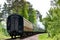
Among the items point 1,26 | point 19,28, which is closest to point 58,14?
point 19,28

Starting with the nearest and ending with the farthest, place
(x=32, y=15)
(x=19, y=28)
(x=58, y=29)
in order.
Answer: (x=58, y=29)
(x=19, y=28)
(x=32, y=15)

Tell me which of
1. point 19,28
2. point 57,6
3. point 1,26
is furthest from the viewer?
point 1,26

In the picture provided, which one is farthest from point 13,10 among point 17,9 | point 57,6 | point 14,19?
point 57,6

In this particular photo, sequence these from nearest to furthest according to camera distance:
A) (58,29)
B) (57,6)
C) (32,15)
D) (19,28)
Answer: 1. (58,29)
2. (57,6)
3. (19,28)
4. (32,15)

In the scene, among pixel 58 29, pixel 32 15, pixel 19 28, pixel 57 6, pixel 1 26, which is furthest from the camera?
pixel 32 15

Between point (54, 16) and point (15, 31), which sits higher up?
point (54, 16)

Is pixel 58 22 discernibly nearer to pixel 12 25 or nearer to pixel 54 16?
pixel 54 16

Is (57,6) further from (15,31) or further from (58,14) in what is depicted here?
(15,31)

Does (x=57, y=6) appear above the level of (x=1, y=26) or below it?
above

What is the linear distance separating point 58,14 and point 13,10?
64.7 ft

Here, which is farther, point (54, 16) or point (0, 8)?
point (0, 8)

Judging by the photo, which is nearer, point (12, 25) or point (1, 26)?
point (12, 25)

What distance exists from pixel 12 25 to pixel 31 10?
17.8m

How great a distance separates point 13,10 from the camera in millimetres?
35531
